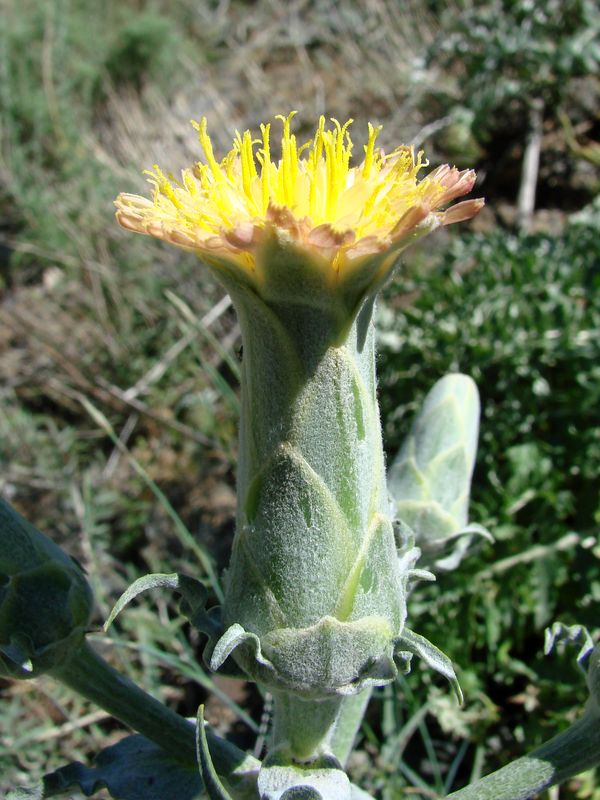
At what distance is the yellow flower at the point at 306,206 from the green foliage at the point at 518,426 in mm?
1942

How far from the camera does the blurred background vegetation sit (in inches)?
120

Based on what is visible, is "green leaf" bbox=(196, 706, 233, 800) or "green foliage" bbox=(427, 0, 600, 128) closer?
"green leaf" bbox=(196, 706, 233, 800)

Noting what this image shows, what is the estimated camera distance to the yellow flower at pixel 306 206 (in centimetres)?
124

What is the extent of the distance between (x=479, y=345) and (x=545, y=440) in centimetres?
54

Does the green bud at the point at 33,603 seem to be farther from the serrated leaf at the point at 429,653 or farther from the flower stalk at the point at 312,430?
the serrated leaf at the point at 429,653

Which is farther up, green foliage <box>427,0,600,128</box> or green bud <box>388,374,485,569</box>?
green foliage <box>427,0,600,128</box>

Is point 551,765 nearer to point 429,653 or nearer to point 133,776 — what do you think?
point 429,653

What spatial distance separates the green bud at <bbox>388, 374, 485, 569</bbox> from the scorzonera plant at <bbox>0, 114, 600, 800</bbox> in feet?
1.46

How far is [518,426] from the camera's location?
3.37 m

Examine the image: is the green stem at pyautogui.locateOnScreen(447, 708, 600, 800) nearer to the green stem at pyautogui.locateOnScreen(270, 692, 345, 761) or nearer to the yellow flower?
the green stem at pyautogui.locateOnScreen(270, 692, 345, 761)

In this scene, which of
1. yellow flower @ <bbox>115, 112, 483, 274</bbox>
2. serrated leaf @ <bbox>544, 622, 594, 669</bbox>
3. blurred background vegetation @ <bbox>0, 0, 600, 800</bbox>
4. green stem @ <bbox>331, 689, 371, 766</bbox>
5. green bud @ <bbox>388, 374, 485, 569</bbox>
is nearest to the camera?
yellow flower @ <bbox>115, 112, 483, 274</bbox>

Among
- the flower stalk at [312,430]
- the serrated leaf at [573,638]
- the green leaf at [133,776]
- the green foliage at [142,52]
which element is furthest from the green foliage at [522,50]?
the green leaf at [133,776]

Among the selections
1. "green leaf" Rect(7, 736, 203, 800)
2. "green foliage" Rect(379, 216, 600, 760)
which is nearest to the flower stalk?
"green leaf" Rect(7, 736, 203, 800)

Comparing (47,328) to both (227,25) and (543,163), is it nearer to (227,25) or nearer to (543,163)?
(543,163)
